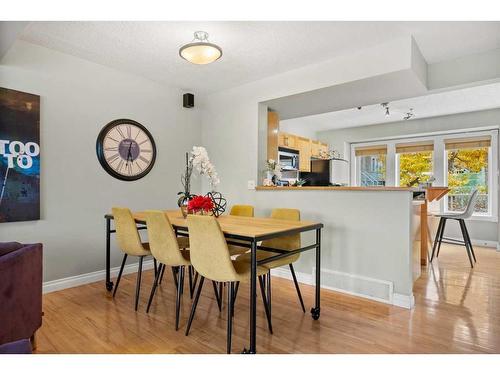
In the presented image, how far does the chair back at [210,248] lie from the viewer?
1.90 m

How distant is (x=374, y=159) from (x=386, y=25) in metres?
4.92

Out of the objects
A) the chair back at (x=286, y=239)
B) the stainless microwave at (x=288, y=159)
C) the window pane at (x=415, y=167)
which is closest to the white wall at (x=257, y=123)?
the chair back at (x=286, y=239)

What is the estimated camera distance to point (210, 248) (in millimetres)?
1965

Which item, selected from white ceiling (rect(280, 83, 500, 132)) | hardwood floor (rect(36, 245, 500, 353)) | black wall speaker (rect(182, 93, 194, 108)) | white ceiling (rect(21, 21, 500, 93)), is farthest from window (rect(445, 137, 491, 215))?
black wall speaker (rect(182, 93, 194, 108))

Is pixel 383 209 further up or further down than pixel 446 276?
further up

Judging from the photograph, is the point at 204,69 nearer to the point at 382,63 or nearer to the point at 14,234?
the point at 382,63

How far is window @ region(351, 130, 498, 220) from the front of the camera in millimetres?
5613

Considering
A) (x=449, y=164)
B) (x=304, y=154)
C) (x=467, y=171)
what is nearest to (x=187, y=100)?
(x=304, y=154)

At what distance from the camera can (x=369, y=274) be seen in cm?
297

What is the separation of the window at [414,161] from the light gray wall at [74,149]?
519 cm

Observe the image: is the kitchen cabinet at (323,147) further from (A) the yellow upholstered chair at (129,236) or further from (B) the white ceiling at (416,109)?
(A) the yellow upholstered chair at (129,236)

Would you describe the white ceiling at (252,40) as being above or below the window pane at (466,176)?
above

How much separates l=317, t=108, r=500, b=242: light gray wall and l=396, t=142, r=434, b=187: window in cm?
31
